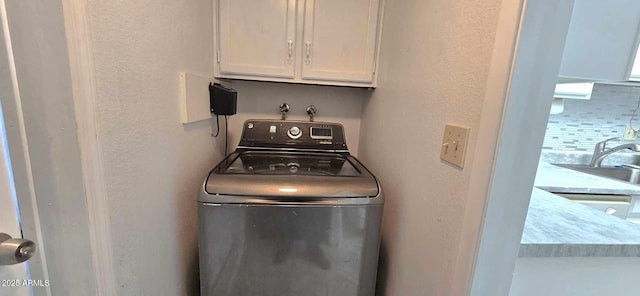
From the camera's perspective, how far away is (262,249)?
1034mm

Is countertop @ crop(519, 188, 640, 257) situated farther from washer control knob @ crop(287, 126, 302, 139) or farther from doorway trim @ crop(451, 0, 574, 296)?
washer control knob @ crop(287, 126, 302, 139)

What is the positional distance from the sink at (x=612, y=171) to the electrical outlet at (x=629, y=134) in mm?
279

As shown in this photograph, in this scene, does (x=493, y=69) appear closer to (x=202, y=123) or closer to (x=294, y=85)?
(x=202, y=123)

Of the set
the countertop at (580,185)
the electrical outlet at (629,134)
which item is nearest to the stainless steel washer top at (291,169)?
the countertop at (580,185)

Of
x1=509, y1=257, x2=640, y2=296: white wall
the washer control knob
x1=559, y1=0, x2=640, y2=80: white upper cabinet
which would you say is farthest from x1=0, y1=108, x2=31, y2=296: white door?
x1=559, y1=0, x2=640, y2=80: white upper cabinet

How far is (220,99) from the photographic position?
1331mm

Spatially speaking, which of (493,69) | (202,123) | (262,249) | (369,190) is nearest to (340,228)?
(369,190)

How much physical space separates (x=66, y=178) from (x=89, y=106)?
0.17m

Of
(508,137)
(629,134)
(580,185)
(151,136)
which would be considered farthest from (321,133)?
(629,134)

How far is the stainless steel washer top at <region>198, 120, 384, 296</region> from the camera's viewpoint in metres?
0.99

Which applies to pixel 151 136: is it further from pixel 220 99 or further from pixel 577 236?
pixel 577 236

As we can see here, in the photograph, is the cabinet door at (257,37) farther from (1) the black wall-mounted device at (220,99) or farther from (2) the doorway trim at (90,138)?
(2) the doorway trim at (90,138)

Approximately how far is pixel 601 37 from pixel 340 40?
109cm

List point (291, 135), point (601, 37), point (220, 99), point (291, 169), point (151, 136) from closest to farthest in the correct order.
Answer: point (151, 136) → point (601, 37) → point (291, 169) → point (220, 99) → point (291, 135)
